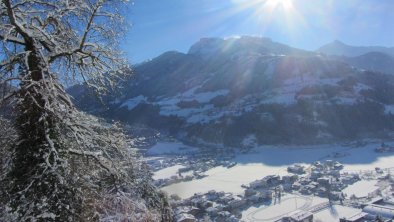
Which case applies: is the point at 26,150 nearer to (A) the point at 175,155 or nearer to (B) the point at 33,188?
(B) the point at 33,188

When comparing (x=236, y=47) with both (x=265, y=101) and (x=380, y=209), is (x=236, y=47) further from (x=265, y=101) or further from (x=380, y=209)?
(x=380, y=209)

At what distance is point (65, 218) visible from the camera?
3201 mm

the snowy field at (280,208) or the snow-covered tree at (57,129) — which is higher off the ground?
the snow-covered tree at (57,129)

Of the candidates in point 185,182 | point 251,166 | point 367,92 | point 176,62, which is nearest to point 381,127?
point 367,92

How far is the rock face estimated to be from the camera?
9009 centimetres

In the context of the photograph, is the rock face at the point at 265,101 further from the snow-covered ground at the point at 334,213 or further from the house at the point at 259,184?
the snow-covered ground at the point at 334,213

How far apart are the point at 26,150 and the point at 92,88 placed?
1.52 metres

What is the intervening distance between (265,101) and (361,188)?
64.8m

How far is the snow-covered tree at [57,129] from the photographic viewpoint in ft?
10.4

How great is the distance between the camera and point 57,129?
11.0ft

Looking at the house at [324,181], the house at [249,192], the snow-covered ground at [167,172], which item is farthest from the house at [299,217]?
the snow-covered ground at [167,172]

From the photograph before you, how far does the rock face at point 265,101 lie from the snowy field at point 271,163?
1037cm

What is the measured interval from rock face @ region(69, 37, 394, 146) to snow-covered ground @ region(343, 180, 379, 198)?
3972 centimetres

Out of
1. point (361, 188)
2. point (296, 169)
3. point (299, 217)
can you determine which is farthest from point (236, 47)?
point (299, 217)
